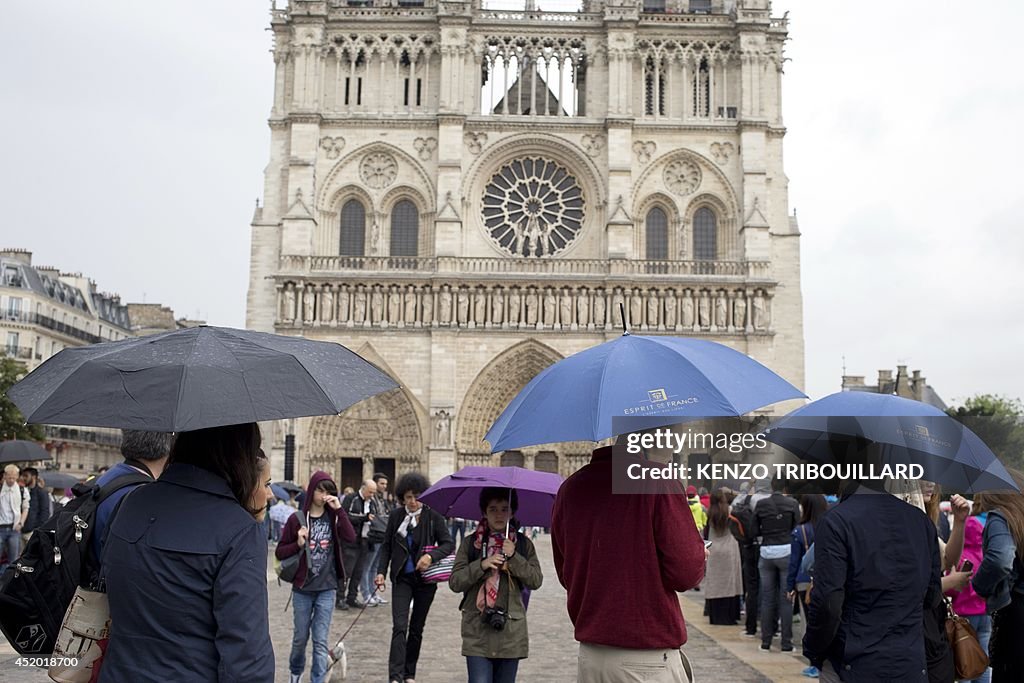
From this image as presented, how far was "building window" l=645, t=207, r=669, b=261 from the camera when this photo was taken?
31.9m

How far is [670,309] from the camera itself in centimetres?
3028

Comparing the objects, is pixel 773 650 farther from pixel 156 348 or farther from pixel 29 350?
pixel 29 350

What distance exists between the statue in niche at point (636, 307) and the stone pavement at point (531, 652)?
17.1 metres

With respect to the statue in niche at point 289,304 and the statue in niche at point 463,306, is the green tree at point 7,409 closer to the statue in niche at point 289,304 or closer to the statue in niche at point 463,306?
the statue in niche at point 289,304

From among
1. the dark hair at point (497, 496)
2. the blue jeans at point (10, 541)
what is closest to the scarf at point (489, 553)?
the dark hair at point (497, 496)

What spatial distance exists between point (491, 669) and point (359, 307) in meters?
24.9

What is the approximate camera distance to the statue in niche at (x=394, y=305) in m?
30.3

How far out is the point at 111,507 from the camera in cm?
389

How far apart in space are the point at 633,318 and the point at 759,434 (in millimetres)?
24350

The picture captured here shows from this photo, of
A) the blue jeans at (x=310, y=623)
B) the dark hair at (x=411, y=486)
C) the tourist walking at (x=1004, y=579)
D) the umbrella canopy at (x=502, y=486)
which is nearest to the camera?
the tourist walking at (x=1004, y=579)

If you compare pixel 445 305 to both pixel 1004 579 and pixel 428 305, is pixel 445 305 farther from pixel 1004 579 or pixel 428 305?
pixel 1004 579

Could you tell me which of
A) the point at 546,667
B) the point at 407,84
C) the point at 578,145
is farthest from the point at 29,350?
the point at 546,667

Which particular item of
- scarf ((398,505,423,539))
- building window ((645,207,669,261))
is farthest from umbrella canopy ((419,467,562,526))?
building window ((645,207,669,261))

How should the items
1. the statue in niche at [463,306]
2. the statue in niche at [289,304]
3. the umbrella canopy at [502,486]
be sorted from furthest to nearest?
the statue in niche at [463,306]
the statue in niche at [289,304]
the umbrella canopy at [502,486]
